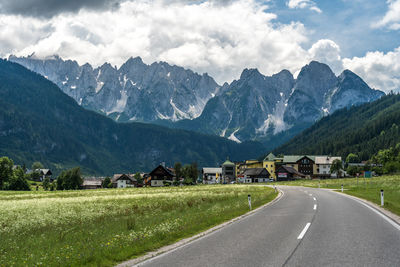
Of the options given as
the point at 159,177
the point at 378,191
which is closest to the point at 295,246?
the point at 378,191

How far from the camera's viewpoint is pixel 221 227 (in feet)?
65.5

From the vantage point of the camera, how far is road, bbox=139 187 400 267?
38.3 feet

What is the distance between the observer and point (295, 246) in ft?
45.2

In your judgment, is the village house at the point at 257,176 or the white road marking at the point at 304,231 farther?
the village house at the point at 257,176

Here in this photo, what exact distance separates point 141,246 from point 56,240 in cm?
540

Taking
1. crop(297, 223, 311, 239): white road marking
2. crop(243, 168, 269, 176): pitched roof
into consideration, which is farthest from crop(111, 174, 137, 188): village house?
crop(297, 223, 311, 239): white road marking

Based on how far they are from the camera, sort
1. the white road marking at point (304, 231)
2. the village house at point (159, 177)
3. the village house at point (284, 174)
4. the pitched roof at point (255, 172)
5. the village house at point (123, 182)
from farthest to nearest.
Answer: the village house at point (284, 174) < the village house at point (123, 182) < the pitched roof at point (255, 172) < the village house at point (159, 177) < the white road marking at point (304, 231)

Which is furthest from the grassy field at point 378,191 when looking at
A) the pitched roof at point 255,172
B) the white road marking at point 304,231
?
the pitched roof at point 255,172

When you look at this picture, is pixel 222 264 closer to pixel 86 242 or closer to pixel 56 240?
pixel 86 242

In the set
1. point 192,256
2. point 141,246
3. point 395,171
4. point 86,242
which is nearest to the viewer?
point 192,256

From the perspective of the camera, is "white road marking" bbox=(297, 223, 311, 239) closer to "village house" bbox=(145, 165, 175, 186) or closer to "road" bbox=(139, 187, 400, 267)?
"road" bbox=(139, 187, 400, 267)

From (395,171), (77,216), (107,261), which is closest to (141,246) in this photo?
(107,261)

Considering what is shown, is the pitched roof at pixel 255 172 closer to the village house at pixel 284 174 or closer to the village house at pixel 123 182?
the village house at pixel 284 174

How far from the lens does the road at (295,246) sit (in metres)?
11.7
